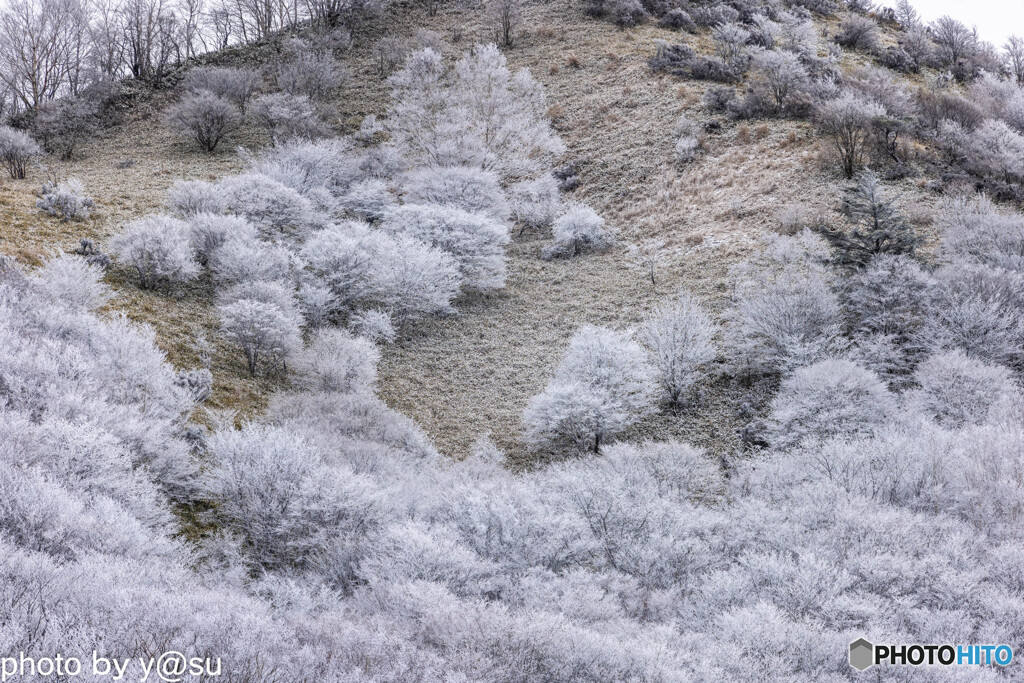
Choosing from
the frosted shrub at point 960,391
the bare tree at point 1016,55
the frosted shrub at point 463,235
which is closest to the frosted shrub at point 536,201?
the frosted shrub at point 463,235

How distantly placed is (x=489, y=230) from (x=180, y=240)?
37.4 ft

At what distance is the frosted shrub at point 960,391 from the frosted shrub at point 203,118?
113ft

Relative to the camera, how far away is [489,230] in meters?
25.7

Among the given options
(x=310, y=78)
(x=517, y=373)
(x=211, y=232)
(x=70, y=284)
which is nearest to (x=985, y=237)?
(x=517, y=373)

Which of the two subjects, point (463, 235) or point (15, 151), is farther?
point (15, 151)

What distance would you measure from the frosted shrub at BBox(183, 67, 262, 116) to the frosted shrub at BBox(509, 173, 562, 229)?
18.6 meters

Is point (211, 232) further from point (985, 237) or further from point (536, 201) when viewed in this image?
point (985, 237)

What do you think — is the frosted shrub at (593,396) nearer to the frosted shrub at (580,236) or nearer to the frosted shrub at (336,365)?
the frosted shrub at (336,365)

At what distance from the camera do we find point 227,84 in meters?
37.4

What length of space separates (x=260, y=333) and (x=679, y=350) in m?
11.4

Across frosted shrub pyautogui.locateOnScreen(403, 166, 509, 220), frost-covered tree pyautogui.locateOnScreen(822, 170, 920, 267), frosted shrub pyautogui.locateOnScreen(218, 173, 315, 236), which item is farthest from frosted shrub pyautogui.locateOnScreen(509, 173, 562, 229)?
frost-covered tree pyautogui.locateOnScreen(822, 170, 920, 267)

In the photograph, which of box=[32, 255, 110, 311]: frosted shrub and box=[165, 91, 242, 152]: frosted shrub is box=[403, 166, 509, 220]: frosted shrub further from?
box=[32, 255, 110, 311]: frosted shrub

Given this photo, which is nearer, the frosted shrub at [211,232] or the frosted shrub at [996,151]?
the frosted shrub at [211,232]

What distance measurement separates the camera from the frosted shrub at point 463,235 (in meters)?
24.5
